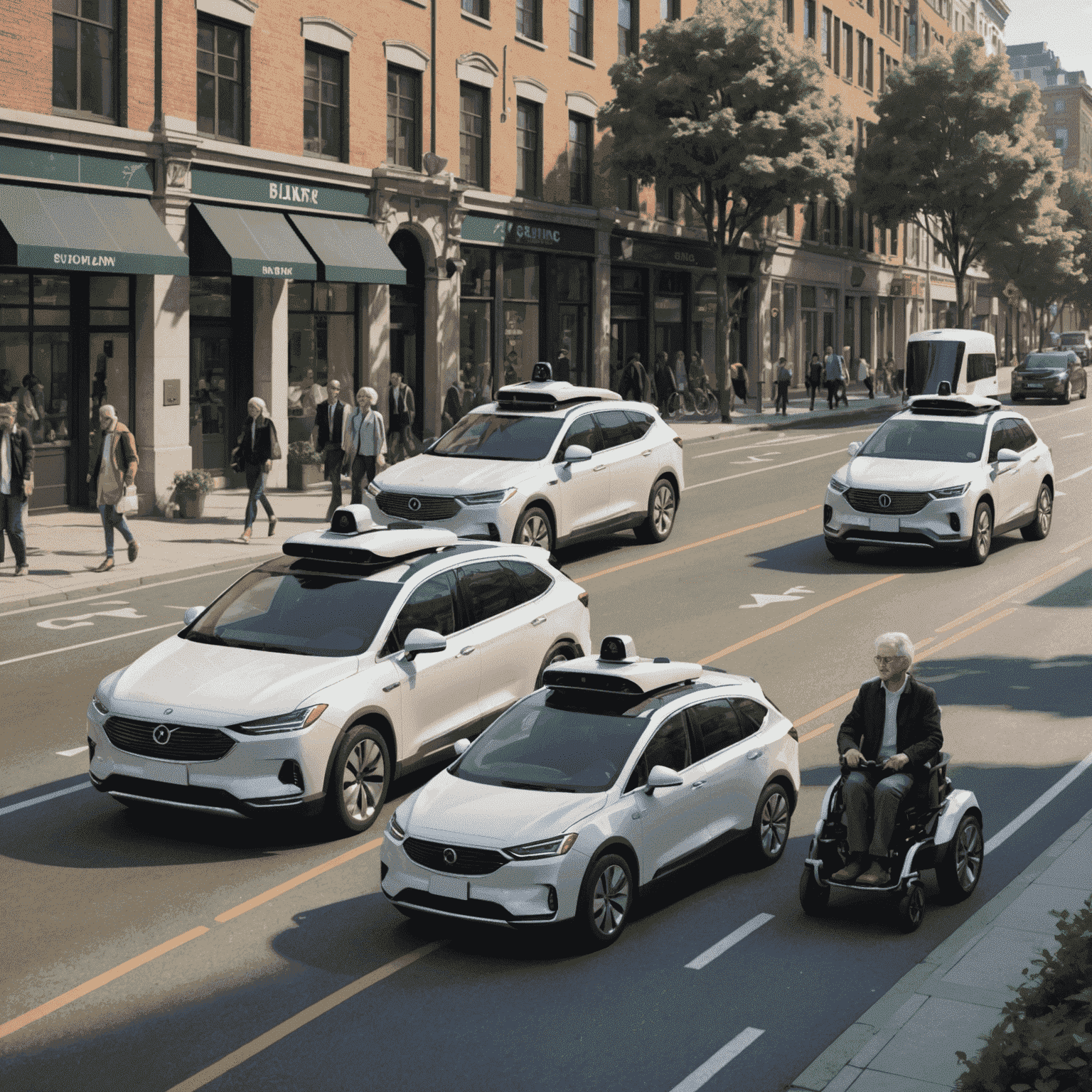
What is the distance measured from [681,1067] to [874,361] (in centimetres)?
6543

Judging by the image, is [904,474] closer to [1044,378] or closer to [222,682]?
[222,682]

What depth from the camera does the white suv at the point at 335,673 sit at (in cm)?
958

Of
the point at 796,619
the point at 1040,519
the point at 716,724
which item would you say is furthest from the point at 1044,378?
the point at 716,724

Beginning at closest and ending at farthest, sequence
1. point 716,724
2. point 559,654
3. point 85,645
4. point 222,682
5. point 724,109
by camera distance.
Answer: point 716,724, point 222,682, point 559,654, point 85,645, point 724,109

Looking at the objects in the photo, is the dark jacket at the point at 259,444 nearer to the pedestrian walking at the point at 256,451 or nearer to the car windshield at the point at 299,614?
the pedestrian walking at the point at 256,451

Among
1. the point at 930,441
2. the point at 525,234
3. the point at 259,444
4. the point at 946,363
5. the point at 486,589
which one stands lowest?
the point at 486,589

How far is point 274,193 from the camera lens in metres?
28.2

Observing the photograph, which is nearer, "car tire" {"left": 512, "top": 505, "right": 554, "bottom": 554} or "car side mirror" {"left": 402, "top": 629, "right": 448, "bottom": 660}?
"car side mirror" {"left": 402, "top": 629, "right": 448, "bottom": 660}

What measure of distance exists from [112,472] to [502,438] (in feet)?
15.9

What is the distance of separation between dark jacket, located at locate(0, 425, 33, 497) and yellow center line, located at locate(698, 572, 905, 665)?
29.5 feet

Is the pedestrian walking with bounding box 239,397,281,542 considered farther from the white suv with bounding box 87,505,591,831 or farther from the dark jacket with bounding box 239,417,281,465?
the white suv with bounding box 87,505,591,831

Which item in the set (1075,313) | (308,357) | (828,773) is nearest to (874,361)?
(308,357)

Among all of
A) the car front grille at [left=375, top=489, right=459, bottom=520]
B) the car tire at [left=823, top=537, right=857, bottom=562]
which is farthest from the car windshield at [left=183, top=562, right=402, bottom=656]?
the car tire at [left=823, top=537, right=857, bottom=562]

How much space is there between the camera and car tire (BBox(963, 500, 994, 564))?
19.6 meters
